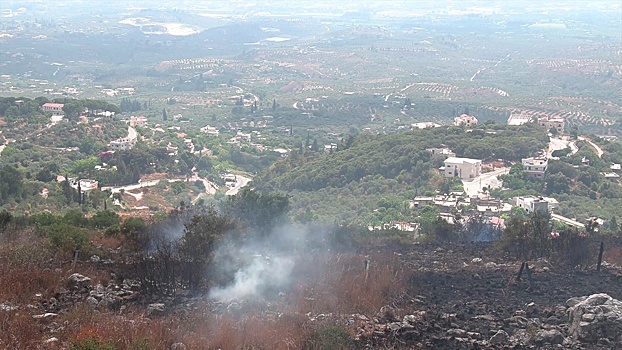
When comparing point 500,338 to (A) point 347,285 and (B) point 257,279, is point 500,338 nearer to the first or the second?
(A) point 347,285

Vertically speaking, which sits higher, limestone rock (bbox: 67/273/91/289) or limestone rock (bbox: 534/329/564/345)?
limestone rock (bbox: 67/273/91/289)

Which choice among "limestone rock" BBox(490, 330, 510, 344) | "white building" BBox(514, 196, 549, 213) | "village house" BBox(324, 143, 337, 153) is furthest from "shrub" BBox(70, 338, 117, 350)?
"village house" BBox(324, 143, 337, 153)

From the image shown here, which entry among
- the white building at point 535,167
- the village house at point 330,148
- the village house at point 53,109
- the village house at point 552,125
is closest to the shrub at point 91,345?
the white building at point 535,167

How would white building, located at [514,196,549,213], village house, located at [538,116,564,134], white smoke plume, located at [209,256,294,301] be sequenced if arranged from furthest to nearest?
village house, located at [538,116,564,134] → white building, located at [514,196,549,213] → white smoke plume, located at [209,256,294,301]

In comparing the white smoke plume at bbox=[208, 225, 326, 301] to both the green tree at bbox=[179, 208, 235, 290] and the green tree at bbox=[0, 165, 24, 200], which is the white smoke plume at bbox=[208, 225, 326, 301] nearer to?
the green tree at bbox=[179, 208, 235, 290]

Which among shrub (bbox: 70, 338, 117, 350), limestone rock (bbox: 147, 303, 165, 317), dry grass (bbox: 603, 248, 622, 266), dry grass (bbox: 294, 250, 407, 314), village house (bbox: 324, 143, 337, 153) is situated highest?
shrub (bbox: 70, 338, 117, 350)

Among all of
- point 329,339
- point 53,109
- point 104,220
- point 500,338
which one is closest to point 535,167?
point 104,220

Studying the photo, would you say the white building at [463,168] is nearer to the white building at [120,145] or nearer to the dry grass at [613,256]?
the dry grass at [613,256]
